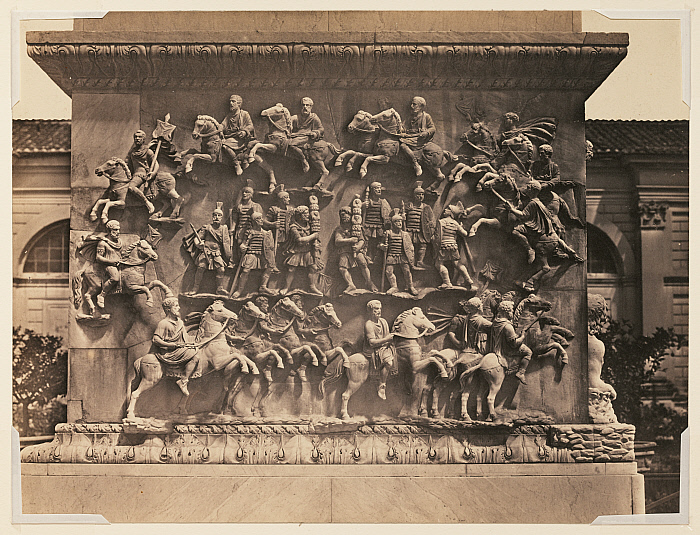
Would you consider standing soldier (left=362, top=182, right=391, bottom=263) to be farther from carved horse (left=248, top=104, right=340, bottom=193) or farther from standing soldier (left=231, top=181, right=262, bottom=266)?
standing soldier (left=231, top=181, right=262, bottom=266)

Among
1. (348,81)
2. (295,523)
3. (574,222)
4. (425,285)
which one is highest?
(348,81)

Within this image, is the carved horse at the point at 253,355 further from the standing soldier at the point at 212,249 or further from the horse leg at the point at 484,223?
the horse leg at the point at 484,223

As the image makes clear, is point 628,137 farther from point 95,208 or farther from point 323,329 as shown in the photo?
point 95,208

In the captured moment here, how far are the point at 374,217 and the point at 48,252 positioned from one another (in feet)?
19.1

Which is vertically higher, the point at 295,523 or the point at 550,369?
the point at 550,369

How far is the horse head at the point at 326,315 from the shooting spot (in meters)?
10.4

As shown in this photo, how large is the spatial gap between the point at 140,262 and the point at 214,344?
4.71ft

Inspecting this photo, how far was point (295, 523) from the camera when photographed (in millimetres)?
10180

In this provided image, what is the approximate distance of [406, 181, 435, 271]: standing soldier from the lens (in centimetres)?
1052

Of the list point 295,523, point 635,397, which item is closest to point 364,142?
point 295,523

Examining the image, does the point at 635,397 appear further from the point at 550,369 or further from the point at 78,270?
the point at 78,270

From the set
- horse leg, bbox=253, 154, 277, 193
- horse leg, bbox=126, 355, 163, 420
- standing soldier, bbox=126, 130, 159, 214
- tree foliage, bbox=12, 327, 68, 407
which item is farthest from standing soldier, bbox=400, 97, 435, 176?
tree foliage, bbox=12, 327, 68, 407

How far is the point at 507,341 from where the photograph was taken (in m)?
10.4

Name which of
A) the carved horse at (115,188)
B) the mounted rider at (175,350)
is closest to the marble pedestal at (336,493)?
the mounted rider at (175,350)
